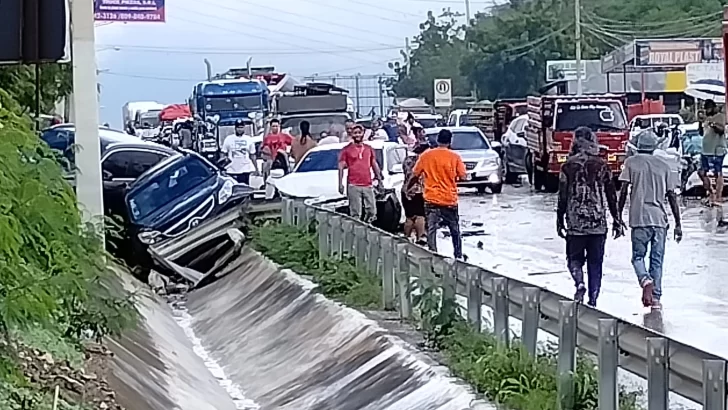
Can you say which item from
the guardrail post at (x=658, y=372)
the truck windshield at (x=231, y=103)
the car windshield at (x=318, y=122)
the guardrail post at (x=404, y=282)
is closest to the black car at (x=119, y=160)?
the guardrail post at (x=404, y=282)

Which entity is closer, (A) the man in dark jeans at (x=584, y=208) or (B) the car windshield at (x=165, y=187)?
(A) the man in dark jeans at (x=584, y=208)

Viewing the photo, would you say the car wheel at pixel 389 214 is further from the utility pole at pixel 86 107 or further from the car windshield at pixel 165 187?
the utility pole at pixel 86 107

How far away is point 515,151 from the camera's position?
41.4 m

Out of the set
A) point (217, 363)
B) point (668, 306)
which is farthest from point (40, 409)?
point (668, 306)

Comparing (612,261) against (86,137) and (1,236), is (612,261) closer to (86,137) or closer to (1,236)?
(86,137)

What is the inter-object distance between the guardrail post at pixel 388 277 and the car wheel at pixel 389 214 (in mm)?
7612

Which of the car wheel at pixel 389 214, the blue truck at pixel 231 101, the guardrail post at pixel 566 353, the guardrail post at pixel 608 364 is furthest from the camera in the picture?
the blue truck at pixel 231 101

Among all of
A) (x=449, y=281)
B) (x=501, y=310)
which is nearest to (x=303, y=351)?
(x=449, y=281)

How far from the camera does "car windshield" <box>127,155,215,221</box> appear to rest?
1967 centimetres

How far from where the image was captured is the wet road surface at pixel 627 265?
13617 mm

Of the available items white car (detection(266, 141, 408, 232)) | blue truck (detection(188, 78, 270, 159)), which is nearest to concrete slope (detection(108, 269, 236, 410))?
white car (detection(266, 141, 408, 232))

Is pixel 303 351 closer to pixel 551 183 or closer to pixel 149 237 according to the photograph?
pixel 149 237

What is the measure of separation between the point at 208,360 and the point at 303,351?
2.17 meters

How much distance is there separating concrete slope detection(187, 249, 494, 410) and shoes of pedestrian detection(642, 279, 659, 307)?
9.08 ft
